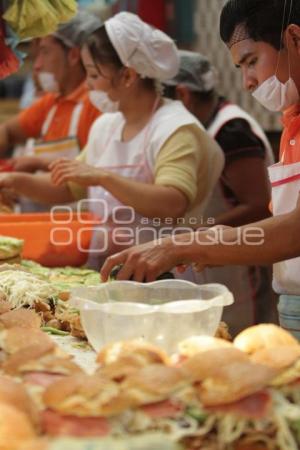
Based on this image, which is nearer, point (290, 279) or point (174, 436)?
point (174, 436)

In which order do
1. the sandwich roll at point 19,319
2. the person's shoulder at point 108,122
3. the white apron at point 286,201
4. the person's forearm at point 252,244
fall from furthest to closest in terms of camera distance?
the person's shoulder at point 108,122, the white apron at point 286,201, the person's forearm at point 252,244, the sandwich roll at point 19,319

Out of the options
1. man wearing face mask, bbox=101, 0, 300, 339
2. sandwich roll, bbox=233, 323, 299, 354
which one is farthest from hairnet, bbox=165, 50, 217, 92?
sandwich roll, bbox=233, 323, 299, 354

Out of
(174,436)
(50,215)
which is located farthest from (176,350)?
(50,215)

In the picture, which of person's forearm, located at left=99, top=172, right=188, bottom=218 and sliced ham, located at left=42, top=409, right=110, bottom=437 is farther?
person's forearm, located at left=99, top=172, right=188, bottom=218

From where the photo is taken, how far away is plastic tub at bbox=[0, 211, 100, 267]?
372 centimetres

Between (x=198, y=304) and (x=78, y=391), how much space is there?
546 mm

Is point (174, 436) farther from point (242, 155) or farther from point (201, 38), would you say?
point (201, 38)

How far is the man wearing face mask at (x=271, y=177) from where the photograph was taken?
7.59 ft

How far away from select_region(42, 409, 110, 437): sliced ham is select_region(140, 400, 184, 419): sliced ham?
8cm

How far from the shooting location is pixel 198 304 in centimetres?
197

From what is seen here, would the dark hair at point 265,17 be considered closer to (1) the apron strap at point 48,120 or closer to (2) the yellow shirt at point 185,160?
(2) the yellow shirt at point 185,160

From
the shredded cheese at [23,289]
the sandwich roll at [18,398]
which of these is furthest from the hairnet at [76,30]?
the sandwich roll at [18,398]

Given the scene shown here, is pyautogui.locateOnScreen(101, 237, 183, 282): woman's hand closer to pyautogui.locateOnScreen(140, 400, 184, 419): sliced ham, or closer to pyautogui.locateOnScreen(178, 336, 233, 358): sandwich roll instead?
pyautogui.locateOnScreen(178, 336, 233, 358): sandwich roll

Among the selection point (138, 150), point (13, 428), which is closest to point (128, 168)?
point (138, 150)
